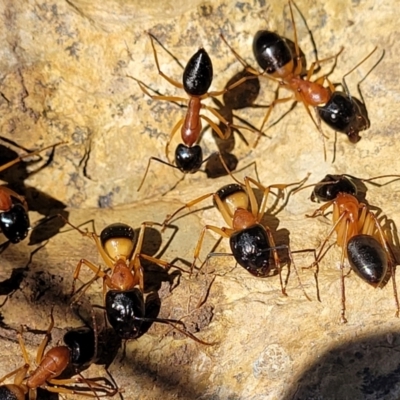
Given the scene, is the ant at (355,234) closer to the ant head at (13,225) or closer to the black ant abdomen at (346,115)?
the black ant abdomen at (346,115)

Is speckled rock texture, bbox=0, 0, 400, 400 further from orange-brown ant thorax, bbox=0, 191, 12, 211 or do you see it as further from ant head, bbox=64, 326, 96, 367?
orange-brown ant thorax, bbox=0, 191, 12, 211

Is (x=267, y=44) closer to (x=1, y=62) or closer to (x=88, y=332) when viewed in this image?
(x=1, y=62)

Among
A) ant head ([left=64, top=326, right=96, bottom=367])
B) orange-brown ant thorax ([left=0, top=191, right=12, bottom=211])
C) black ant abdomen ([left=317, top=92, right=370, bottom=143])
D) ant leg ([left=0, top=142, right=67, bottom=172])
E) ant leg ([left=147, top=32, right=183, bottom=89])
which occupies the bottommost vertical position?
ant head ([left=64, top=326, right=96, bottom=367])

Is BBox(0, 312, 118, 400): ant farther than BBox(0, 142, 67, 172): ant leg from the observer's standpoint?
No

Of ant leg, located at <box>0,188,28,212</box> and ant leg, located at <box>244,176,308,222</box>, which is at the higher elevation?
ant leg, located at <box>244,176,308,222</box>

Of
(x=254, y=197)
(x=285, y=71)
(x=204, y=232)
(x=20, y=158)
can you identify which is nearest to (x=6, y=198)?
(x=20, y=158)

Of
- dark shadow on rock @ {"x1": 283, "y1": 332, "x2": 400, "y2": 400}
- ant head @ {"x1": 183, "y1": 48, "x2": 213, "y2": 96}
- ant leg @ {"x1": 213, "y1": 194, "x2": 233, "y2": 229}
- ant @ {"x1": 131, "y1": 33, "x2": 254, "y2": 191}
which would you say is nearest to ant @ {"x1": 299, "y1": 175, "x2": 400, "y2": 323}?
dark shadow on rock @ {"x1": 283, "y1": 332, "x2": 400, "y2": 400}

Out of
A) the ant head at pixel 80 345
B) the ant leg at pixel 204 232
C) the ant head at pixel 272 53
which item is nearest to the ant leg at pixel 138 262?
the ant leg at pixel 204 232

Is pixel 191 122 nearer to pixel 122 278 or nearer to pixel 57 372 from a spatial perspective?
pixel 122 278
